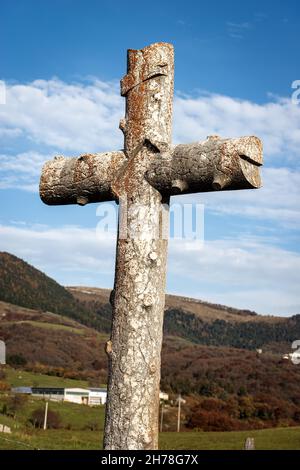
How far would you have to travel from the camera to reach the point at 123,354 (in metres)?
4.98

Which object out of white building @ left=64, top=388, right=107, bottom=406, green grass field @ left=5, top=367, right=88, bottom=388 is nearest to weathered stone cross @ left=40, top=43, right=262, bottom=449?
white building @ left=64, top=388, right=107, bottom=406

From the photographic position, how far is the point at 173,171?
5.13 meters

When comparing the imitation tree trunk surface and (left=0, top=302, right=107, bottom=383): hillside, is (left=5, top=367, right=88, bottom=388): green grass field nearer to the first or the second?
(left=0, top=302, right=107, bottom=383): hillside

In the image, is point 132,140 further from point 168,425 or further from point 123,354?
point 168,425

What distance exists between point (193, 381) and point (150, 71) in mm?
105098

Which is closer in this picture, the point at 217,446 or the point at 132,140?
the point at 132,140

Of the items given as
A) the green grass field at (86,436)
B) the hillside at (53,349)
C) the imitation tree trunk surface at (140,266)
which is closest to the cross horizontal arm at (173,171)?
the imitation tree trunk surface at (140,266)

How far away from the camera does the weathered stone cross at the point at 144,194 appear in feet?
16.1

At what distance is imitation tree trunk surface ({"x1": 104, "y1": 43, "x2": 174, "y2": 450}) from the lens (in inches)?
194

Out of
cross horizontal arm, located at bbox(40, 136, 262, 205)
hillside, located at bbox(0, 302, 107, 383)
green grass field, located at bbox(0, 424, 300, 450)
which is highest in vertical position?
hillside, located at bbox(0, 302, 107, 383)

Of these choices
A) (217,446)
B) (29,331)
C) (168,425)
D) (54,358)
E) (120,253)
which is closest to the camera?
(120,253)

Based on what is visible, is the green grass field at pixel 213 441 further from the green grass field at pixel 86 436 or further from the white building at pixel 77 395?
the white building at pixel 77 395
